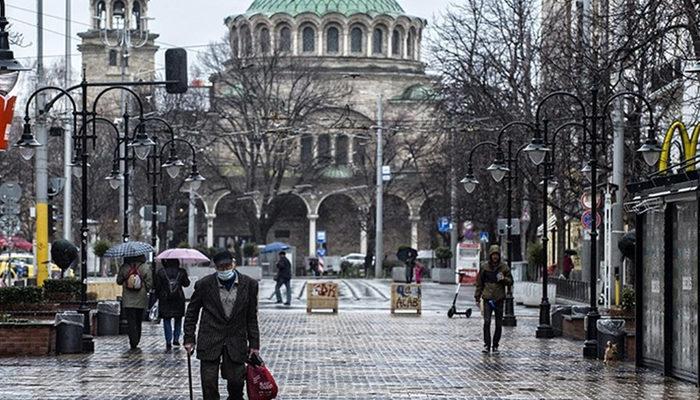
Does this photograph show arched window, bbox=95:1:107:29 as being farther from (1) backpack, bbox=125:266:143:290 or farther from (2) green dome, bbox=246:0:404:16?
(1) backpack, bbox=125:266:143:290

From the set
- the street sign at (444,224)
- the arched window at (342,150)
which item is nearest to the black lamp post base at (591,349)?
the street sign at (444,224)

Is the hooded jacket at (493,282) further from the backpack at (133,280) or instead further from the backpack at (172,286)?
the backpack at (133,280)

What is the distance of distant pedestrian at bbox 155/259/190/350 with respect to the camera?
28.5 metres

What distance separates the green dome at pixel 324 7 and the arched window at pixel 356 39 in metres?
1.42

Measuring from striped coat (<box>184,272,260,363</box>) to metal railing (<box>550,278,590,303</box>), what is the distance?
27.8 m

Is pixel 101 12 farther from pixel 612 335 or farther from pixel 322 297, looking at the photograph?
pixel 612 335

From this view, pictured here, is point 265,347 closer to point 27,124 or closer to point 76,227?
point 27,124

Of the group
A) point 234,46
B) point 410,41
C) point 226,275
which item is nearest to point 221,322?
point 226,275

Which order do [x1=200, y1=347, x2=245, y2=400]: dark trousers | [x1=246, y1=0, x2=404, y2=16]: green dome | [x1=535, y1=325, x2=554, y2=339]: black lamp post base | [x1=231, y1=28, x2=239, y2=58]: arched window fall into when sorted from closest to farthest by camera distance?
[x1=200, y1=347, x2=245, y2=400]: dark trousers → [x1=535, y1=325, x2=554, y2=339]: black lamp post base → [x1=231, y1=28, x2=239, y2=58]: arched window → [x1=246, y1=0, x2=404, y2=16]: green dome

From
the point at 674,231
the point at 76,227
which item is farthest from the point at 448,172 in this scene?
the point at 674,231

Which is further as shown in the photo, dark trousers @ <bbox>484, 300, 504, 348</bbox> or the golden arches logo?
the golden arches logo

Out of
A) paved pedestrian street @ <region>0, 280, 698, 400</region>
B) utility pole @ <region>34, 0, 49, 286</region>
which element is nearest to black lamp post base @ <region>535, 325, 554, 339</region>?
paved pedestrian street @ <region>0, 280, 698, 400</region>

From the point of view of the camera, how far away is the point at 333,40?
131000 mm

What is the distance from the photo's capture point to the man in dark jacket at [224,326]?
675 inches
